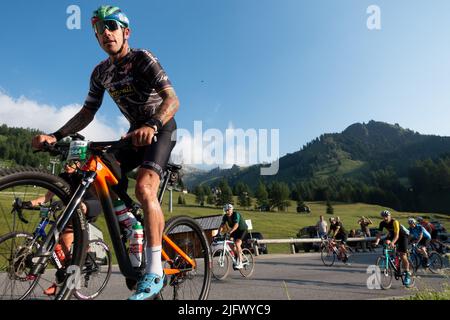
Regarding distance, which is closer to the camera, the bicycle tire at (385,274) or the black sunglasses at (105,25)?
the black sunglasses at (105,25)

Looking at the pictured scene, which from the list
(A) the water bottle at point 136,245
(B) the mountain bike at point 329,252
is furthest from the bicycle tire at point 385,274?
(A) the water bottle at point 136,245

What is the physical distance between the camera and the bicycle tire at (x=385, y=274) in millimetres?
9681

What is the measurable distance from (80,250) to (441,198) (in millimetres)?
165456

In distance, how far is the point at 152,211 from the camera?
3.04 metres

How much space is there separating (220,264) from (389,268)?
198 inches

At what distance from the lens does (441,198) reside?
141 meters

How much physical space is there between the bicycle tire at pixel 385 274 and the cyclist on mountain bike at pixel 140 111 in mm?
8668

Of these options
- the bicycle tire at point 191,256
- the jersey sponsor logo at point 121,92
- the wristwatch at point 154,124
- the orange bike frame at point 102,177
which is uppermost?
the jersey sponsor logo at point 121,92

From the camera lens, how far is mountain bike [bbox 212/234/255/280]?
34.1 ft

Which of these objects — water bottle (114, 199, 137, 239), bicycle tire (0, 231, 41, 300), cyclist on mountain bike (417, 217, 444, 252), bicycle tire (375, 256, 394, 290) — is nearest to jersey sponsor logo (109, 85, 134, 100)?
water bottle (114, 199, 137, 239)

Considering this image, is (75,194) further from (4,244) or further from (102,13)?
(102,13)

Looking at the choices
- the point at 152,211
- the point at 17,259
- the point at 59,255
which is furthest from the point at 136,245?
the point at 17,259

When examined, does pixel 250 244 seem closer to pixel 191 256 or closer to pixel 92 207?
pixel 191 256

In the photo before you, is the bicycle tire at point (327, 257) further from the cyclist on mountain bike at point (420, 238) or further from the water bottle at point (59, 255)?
the water bottle at point (59, 255)
